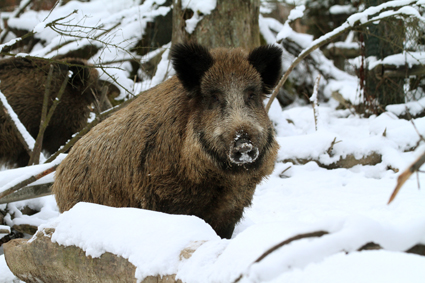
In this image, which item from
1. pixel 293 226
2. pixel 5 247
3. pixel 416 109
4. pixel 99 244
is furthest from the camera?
pixel 416 109

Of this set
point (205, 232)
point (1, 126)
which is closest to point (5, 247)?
point (205, 232)

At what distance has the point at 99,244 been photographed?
253cm

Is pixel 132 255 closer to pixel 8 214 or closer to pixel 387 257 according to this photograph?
pixel 387 257

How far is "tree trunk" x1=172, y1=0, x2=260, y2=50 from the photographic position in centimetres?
654

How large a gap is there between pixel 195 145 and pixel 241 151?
0.59 meters

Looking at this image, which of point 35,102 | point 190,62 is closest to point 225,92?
point 190,62

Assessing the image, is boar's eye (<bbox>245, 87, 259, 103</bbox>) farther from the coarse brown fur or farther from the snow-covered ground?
the coarse brown fur

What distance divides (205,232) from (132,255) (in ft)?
1.46

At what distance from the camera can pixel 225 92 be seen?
364 centimetres

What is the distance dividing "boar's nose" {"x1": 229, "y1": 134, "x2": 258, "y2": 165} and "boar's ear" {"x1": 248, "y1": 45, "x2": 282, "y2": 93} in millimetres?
976

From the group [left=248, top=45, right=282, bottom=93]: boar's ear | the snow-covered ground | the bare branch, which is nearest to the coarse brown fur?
the snow-covered ground

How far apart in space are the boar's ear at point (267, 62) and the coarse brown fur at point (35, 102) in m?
3.41

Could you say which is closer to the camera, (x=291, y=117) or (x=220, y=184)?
(x=220, y=184)

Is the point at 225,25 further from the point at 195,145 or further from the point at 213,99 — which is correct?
the point at 195,145
